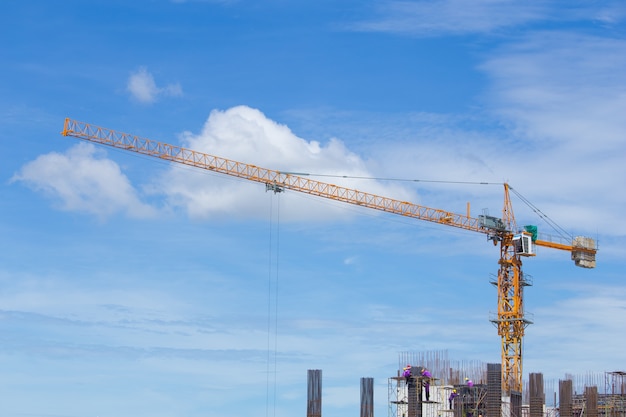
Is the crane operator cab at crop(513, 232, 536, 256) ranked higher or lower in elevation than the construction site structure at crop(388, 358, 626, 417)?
higher

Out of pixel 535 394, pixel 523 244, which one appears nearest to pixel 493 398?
pixel 535 394

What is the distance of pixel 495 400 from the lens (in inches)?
3031

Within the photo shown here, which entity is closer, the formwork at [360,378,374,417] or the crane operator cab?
the formwork at [360,378,374,417]

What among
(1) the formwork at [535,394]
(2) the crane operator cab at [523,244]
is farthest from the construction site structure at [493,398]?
(2) the crane operator cab at [523,244]

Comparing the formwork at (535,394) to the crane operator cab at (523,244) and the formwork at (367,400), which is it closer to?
the formwork at (367,400)

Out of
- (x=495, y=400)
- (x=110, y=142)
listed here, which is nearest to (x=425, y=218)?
(x=110, y=142)

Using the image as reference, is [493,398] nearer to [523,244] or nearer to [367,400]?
[367,400]

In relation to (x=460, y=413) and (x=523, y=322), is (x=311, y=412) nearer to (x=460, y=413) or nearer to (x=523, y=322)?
(x=460, y=413)

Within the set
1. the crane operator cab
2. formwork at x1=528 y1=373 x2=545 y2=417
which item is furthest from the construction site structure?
the crane operator cab

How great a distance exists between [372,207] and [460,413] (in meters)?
51.7

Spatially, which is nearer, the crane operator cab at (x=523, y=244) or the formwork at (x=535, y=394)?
the formwork at (x=535, y=394)

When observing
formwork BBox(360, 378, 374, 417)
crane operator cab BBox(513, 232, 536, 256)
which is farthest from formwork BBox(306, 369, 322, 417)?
crane operator cab BBox(513, 232, 536, 256)

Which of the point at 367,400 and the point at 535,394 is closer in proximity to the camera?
the point at 367,400

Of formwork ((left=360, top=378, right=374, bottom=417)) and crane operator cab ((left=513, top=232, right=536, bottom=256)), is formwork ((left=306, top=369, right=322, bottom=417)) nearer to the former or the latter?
formwork ((left=360, top=378, right=374, bottom=417))
